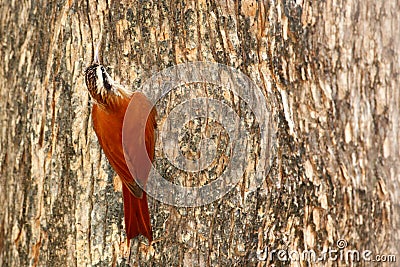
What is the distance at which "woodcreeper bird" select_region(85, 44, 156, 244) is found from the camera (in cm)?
168

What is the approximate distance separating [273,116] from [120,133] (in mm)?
424

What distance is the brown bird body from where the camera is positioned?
5.50 ft

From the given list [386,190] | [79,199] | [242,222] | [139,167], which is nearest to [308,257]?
[242,222]

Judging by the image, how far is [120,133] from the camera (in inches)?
66.4

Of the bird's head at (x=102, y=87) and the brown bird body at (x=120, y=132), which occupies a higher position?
the bird's head at (x=102, y=87)

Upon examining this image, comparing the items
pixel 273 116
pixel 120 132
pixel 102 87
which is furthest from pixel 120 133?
pixel 273 116

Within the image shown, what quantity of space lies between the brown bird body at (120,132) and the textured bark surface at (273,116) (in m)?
0.03

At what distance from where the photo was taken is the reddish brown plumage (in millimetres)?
1680

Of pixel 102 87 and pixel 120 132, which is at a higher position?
pixel 102 87

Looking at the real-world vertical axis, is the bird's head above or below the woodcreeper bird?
above

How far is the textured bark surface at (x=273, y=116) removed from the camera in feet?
5.65

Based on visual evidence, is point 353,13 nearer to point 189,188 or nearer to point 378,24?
point 378,24

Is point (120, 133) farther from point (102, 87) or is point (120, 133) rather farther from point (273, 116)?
point (273, 116)

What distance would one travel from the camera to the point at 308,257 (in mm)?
1796
